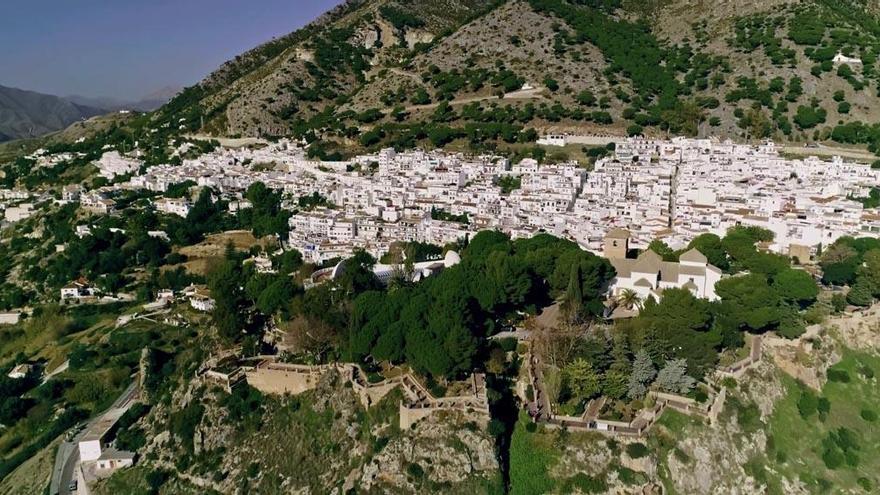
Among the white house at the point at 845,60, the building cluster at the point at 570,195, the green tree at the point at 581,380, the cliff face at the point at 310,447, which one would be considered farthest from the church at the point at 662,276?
the white house at the point at 845,60

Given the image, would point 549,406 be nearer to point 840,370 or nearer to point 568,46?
point 840,370

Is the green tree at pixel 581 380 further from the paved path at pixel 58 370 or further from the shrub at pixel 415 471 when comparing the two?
the paved path at pixel 58 370

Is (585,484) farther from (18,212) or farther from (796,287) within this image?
(18,212)

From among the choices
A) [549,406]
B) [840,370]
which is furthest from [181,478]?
[840,370]

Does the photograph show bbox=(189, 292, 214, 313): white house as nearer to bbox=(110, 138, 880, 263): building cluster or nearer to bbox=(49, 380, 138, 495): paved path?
bbox=(49, 380, 138, 495): paved path

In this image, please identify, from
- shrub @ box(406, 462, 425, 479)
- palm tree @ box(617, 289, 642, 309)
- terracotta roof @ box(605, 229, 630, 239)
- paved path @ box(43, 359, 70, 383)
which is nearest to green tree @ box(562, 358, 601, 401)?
shrub @ box(406, 462, 425, 479)

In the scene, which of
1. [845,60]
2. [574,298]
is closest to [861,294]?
[574,298]
